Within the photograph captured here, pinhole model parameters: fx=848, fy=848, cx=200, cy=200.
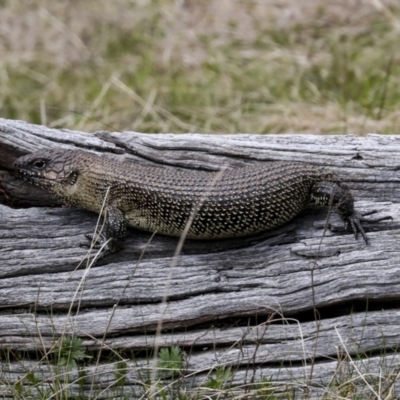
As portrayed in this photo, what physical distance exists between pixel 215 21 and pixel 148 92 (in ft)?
8.05

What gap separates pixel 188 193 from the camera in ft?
20.2

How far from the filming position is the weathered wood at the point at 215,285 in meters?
5.74

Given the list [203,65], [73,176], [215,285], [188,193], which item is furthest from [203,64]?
[215,285]

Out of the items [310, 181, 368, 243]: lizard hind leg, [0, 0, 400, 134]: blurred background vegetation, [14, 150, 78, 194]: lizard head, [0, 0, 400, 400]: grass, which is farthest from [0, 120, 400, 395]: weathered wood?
[0, 0, 400, 134]: blurred background vegetation

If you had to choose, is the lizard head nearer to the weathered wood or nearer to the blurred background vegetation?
the weathered wood

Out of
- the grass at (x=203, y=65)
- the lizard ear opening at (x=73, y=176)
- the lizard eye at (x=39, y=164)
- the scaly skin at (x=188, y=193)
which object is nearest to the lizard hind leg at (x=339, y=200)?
the scaly skin at (x=188, y=193)

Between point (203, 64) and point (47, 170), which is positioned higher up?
point (47, 170)

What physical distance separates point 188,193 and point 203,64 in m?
6.49

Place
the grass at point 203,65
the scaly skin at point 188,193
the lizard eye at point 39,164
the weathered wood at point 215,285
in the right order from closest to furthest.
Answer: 1. the weathered wood at point 215,285
2. the scaly skin at point 188,193
3. the lizard eye at point 39,164
4. the grass at point 203,65

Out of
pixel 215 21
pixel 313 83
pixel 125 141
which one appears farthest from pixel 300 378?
pixel 215 21

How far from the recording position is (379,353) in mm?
5750

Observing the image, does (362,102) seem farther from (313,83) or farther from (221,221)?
(221,221)

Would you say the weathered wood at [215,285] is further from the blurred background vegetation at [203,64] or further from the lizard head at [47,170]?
the blurred background vegetation at [203,64]

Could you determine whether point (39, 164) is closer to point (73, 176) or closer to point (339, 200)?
point (73, 176)
